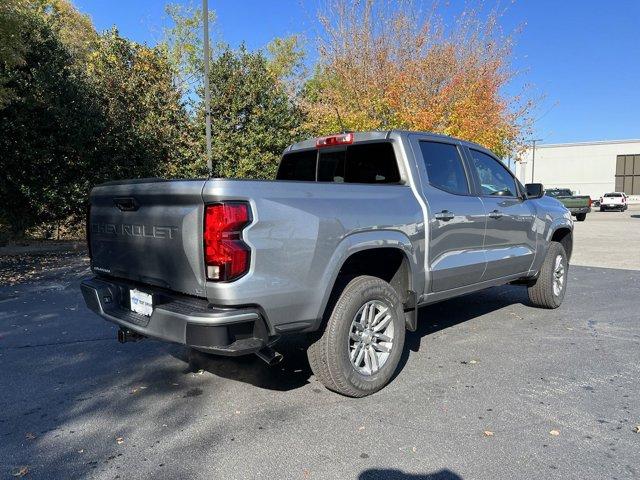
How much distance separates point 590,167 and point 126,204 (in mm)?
74549

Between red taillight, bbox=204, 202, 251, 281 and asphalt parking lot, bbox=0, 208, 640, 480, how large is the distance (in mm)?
1087

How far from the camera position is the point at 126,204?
3.53 metres

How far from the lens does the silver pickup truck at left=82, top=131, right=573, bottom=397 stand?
9.70ft

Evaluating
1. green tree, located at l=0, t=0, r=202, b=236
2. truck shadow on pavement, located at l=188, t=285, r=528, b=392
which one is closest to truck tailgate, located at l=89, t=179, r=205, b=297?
truck shadow on pavement, located at l=188, t=285, r=528, b=392

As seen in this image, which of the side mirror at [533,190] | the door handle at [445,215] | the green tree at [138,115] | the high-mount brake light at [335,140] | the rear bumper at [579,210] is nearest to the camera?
the door handle at [445,215]

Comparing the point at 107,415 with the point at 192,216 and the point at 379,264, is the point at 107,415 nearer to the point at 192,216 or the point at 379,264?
the point at 192,216

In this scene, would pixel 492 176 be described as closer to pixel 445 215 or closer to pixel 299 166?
pixel 445 215

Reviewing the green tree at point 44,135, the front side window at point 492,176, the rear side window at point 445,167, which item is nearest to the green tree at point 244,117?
the green tree at point 44,135

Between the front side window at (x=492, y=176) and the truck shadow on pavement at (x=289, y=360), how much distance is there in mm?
1590

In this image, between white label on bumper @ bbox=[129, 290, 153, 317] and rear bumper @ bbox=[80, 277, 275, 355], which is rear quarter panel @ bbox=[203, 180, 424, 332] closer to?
rear bumper @ bbox=[80, 277, 275, 355]

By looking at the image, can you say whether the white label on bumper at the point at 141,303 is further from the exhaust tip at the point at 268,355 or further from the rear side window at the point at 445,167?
the rear side window at the point at 445,167

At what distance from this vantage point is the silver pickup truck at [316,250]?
2.96m

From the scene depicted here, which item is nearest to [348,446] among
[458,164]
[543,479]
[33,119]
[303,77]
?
[543,479]

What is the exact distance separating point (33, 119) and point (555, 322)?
11.2 metres
